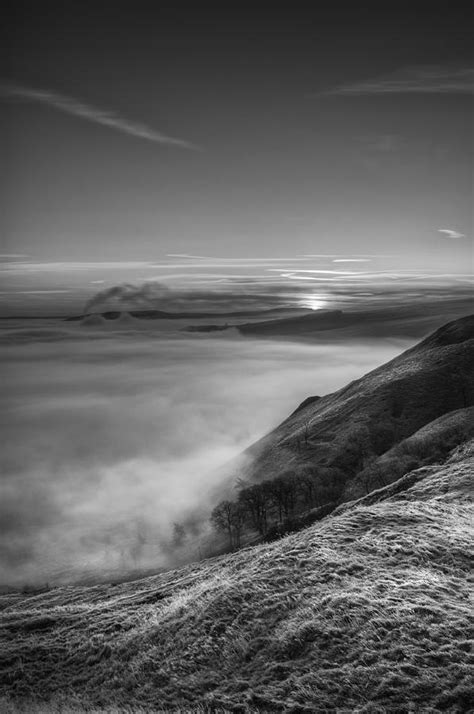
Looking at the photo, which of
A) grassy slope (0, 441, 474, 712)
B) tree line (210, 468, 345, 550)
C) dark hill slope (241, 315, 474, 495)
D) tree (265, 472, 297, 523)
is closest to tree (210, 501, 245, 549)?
tree line (210, 468, 345, 550)

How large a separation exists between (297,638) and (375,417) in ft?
423

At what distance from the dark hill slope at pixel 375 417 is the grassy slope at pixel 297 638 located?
269 ft

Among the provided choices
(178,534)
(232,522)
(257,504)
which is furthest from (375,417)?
(178,534)

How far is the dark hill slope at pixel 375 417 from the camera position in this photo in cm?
12512

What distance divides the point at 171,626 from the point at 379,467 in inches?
3362

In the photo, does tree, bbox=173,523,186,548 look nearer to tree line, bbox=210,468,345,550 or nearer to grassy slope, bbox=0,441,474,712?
tree line, bbox=210,468,345,550

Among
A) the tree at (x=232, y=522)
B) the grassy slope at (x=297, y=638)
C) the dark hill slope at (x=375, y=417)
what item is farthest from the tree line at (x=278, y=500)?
the grassy slope at (x=297, y=638)

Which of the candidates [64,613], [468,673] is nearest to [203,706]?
[468,673]

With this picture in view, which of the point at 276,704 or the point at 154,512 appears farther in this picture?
the point at 154,512

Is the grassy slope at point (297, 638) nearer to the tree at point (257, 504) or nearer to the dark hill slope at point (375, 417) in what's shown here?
the tree at point (257, 504)

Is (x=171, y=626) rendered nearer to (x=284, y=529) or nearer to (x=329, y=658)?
(x=329, y=658)

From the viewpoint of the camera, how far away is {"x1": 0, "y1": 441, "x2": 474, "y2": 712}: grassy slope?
13875 mm

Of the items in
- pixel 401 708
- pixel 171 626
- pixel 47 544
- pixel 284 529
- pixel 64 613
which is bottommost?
pixel 47 544

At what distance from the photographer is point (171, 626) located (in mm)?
21047
